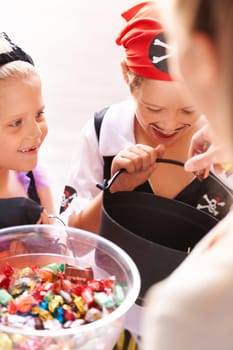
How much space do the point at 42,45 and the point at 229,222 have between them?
1.68 metres

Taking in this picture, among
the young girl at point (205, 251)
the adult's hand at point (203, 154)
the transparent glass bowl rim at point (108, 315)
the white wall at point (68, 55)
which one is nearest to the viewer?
the young girl at point (205, 251)

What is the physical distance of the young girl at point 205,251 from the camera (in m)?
0.44

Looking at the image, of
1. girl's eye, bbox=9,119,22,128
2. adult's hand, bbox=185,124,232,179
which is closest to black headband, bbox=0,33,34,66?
girl's eye, bbox=9,119,22,128

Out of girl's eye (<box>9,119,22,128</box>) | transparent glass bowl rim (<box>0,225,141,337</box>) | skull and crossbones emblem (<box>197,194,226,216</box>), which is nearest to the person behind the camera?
transparent glass bowl rim (<box>0,225,141,337</box>)

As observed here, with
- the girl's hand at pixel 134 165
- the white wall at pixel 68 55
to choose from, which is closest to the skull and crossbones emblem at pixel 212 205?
the girl's hand at pixel 134 165

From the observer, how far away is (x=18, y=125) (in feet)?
3.36

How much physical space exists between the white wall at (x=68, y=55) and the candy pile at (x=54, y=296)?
0.79 m

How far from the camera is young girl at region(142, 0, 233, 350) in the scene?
0.44 m

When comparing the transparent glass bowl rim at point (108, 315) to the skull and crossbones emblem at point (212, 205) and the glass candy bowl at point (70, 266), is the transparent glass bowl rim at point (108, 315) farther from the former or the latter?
the skull and crossbones emblem at point (212, 205)

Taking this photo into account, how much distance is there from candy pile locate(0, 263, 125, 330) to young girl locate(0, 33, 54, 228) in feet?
0.34

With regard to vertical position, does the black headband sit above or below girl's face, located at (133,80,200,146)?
above

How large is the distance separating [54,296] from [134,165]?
292 millimetres

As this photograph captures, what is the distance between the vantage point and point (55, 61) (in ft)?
6.79

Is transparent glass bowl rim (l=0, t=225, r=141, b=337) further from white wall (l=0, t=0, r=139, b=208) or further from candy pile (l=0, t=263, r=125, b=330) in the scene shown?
white wall (l=0, t=0, r=139, b=208)
